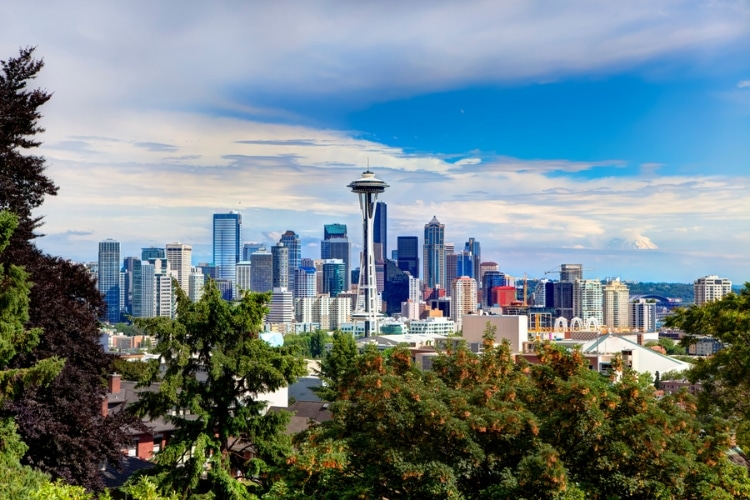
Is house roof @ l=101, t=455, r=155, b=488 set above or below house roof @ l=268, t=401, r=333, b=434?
above

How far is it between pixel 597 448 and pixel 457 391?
2496mm

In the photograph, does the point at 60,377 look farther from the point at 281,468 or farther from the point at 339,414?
the point at 339,414

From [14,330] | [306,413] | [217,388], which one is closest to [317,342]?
[306,413]

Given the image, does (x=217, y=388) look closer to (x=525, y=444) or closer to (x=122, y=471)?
(x=122, y=471)

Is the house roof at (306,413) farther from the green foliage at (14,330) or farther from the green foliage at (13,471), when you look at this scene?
the green foliage at (14,330)

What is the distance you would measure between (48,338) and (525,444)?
1041 centimetres

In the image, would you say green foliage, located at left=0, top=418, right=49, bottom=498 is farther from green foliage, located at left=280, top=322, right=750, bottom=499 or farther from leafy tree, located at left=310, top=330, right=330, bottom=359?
leafy tree, located at left=310, top=330, right=330, bottom=359

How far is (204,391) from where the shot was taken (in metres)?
20.1

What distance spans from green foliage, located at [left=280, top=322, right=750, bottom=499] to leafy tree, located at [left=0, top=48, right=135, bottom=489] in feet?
19.6

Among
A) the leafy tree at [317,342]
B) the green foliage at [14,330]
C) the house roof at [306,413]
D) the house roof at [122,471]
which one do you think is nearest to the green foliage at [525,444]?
the green foliage at [14,330]

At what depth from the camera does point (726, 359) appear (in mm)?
19359

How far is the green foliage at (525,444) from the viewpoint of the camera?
13266mm

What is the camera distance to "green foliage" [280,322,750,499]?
1327 centimetres

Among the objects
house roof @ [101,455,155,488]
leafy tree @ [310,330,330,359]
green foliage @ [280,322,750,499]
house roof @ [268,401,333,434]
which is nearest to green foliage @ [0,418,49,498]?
green foliage @ [280,322,750,499]
